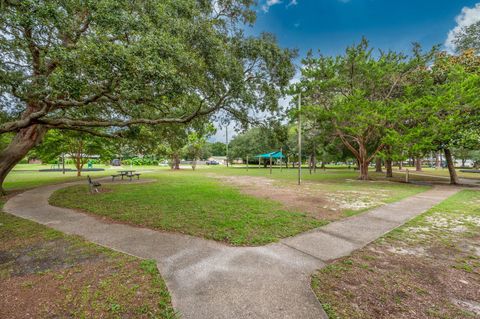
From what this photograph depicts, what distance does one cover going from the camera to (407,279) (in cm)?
301

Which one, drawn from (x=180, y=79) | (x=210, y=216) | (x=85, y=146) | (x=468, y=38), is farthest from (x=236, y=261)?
(x=468, y=38)

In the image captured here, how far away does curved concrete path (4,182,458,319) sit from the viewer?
2.39m

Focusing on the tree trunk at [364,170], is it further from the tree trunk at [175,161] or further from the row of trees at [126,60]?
the tree trunk at [175,161]

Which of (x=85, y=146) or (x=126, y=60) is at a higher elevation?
(x=126, y=60)

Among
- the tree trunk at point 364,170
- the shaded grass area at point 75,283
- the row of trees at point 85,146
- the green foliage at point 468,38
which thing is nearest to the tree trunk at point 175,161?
the row of trees at point 85,146

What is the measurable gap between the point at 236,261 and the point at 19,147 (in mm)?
12074

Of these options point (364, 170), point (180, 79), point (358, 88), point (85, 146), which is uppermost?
point (358, 88)

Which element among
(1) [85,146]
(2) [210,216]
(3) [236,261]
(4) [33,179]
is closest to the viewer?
(3) [236,261]

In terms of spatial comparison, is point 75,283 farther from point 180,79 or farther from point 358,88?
point 358,88

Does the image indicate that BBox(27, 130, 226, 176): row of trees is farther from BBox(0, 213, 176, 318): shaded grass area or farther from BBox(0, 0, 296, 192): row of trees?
BBox(0, 213, 176, 318): shaded grass area

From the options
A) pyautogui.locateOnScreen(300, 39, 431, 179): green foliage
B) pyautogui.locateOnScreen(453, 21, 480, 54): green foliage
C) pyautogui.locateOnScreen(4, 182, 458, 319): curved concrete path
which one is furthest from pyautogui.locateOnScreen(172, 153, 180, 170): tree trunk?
pyautogui.locateOnScreen(453, 21, 480, 54): green foliage

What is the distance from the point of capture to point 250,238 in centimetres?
446

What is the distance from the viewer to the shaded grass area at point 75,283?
2.32 meters

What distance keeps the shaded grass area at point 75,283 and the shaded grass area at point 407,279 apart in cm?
213
